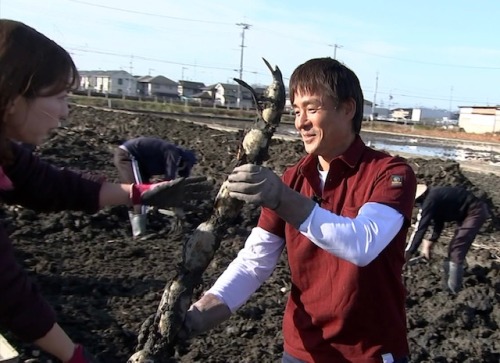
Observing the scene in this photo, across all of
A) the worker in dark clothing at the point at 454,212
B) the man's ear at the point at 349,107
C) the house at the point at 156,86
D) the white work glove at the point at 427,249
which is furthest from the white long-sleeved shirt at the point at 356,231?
the house at the point at 156,86

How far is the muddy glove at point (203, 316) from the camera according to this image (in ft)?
7.35

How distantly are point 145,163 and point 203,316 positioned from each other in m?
5.53

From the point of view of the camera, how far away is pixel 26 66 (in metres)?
1.49

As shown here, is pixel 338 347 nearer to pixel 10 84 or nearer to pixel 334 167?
pixel 334 167

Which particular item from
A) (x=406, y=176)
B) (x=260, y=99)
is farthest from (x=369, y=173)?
(x=260, y=99)

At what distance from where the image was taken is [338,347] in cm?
205

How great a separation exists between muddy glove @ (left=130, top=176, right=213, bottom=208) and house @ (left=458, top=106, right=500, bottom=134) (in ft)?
192

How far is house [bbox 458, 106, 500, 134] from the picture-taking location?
59438mm

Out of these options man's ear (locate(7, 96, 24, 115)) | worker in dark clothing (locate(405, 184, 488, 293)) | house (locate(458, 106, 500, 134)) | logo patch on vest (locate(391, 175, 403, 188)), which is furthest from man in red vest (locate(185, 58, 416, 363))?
house (locate(458, 106, 500, 134))

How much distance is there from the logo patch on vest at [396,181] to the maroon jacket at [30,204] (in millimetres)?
918

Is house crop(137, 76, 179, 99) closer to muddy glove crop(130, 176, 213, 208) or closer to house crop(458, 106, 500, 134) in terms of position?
house crop(458, 106, 500, 134)

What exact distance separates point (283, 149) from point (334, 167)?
1253 centimetres

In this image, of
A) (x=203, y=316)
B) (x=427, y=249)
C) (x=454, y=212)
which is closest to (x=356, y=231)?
(x=203, y=316)

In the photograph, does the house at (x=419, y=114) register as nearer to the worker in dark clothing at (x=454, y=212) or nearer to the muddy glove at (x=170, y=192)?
the worker in dark clothing at (x=454, y=212)
